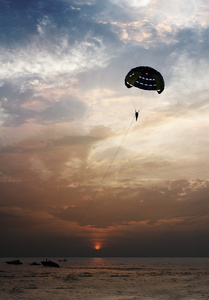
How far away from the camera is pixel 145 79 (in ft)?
124

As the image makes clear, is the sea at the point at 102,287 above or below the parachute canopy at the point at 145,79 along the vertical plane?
below

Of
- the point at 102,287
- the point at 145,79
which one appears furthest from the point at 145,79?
the point at 102,287

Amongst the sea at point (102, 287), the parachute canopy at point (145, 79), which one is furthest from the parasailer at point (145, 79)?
the sea at point (102, 287)

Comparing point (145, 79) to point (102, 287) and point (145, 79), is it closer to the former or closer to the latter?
point (145, 79)

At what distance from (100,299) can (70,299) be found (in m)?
3.61

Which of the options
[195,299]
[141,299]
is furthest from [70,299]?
[195,299]

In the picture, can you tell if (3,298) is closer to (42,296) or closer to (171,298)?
(42,296)

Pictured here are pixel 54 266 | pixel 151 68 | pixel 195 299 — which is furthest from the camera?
→ pixel 54 266

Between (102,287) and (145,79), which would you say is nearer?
(145,79)

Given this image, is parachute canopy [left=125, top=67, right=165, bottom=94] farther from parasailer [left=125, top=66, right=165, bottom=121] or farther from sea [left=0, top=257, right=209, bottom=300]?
sea [left=0, top=257, right=209, bottom=300]

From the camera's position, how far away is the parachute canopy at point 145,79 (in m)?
36.2

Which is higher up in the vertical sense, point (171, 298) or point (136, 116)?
point (136, 116)

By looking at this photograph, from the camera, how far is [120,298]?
113 feet

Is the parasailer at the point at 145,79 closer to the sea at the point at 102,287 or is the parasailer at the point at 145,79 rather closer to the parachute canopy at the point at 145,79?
the parachute canopy at the point at 145,79
